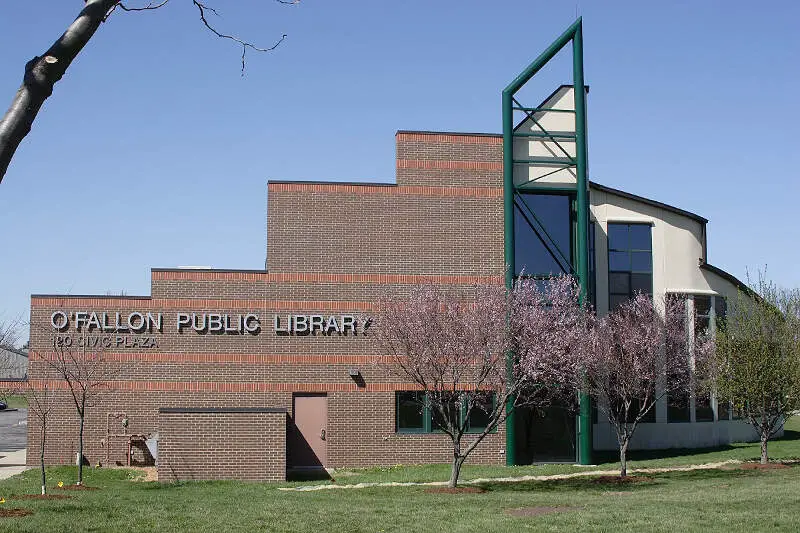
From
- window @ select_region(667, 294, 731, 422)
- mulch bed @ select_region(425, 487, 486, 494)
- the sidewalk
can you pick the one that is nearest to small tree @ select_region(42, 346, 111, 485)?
the sidewalk

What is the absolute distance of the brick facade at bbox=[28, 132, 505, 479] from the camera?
29.2 metres

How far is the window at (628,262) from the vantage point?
34.9m

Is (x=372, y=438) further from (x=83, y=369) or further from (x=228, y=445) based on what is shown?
(x=83, y=369)

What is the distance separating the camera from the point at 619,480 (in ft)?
81.8

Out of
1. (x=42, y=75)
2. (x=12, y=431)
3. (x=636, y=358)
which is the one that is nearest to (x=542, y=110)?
(x=636, y=358)

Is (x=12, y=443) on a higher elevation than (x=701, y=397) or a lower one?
lower

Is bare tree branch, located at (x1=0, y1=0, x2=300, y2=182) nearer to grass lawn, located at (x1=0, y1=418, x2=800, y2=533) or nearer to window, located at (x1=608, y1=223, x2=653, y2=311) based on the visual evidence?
grass lawn, located at (x1=0, y1=418, x2=800, y2=533)

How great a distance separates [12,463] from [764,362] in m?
24.8

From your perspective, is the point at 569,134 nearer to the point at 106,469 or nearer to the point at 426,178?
the point at 426,178

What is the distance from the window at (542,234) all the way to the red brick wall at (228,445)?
9.94 metres

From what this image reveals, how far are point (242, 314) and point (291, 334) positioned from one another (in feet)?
5.47

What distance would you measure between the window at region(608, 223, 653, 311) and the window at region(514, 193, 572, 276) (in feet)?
12.9

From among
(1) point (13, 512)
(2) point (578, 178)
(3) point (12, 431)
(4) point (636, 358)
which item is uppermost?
(2) point (578, 178)

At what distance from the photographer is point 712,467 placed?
2862 cm
